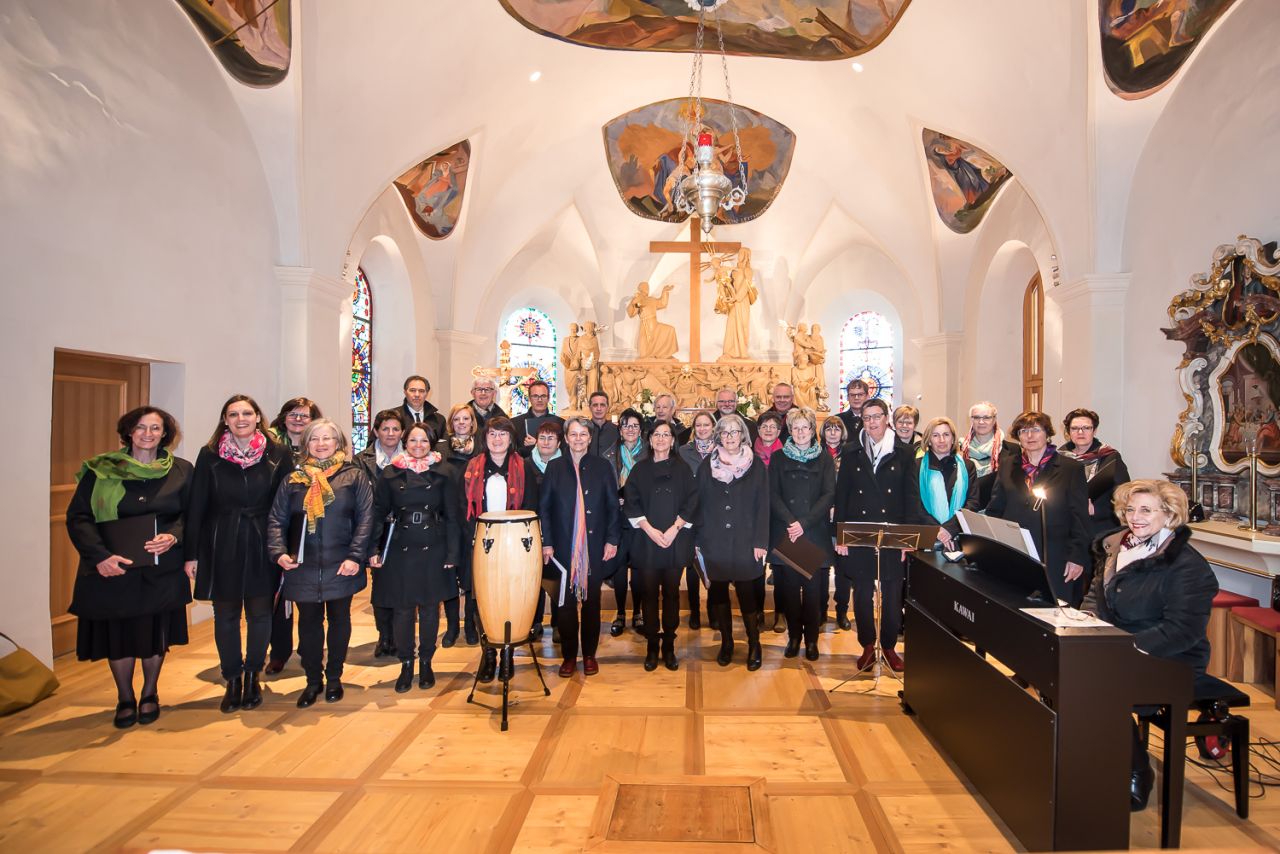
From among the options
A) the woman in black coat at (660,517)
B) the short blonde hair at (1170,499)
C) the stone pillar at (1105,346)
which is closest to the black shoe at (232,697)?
the woman in black coat at (660,517)

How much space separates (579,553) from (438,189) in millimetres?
8044

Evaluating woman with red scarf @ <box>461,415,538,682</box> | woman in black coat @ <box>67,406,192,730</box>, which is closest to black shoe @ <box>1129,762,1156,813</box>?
woman with red scarf @ <box>461,415,538,682</box>

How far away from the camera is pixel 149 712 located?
4.11 m

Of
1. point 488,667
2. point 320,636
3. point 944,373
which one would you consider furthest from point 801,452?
point 944,373

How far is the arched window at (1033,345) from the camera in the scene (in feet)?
35.0

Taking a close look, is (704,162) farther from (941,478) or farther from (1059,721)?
(1059,721)

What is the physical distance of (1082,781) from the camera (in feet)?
8.29

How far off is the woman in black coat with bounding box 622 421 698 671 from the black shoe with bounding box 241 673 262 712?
242 cm

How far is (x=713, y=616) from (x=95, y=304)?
5024 millimetres

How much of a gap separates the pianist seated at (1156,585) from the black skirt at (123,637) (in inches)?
188

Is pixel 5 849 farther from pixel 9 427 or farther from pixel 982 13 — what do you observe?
pixel 982 13

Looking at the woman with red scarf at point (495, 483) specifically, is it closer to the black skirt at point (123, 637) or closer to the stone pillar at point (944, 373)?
the black skirt at point (123, 637)

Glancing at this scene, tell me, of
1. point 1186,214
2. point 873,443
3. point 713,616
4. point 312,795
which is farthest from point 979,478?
point 312,795

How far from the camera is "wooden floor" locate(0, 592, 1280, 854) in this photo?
9.69 ft
